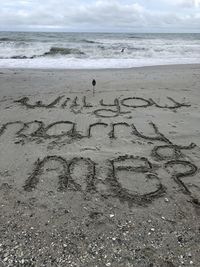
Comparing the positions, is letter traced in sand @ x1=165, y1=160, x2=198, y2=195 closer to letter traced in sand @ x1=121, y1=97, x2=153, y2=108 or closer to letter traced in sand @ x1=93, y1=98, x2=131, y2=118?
letter traced in sand @ x1=93, y1=98, x2=131, y2=118

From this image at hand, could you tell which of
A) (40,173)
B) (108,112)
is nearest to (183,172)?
(40,173)

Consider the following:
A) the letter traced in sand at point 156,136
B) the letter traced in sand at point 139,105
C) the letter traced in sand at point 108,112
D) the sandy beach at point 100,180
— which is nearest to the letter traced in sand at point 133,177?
the sandy beach at point 100,180

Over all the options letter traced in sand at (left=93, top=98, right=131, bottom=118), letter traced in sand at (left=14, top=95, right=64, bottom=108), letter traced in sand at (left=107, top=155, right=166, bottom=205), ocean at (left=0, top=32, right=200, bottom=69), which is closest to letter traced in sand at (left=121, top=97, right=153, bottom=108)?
letter traced in sand at (left=93, top=98, right=131, bottom=118)

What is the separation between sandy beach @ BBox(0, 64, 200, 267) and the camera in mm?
2617

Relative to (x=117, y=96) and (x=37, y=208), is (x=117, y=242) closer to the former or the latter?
(x=37, y=208)

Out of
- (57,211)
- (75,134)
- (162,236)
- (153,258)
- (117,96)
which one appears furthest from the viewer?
(117,96)

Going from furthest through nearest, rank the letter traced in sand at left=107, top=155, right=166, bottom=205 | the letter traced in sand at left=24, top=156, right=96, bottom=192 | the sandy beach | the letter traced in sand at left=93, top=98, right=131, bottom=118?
the letter traced in sand at left=93, top=98, right=131, bottom=118
the letter traced in sand at left=24, top=156, right=96, bottom=192
the letter traced in sand at left=107, top=155, right=166, bottom=205
the sandy beach

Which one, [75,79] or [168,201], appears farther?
[75,79]

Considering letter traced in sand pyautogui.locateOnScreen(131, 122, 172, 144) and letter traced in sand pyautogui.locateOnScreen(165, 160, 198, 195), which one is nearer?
letter traced in sand pyautogui.locateOnScreen(165, 160, 198, 195)

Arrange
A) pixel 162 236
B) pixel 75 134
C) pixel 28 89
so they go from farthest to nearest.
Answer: pixel 28 89 → pixel 75 134 → pixel 162 236

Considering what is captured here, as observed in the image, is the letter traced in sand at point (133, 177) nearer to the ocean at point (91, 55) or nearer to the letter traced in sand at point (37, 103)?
the letter traced in sand at point (37, 103)

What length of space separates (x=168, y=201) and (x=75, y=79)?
5.55 m

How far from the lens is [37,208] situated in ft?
10.1

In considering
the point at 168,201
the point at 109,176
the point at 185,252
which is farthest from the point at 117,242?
the point at 109,176
